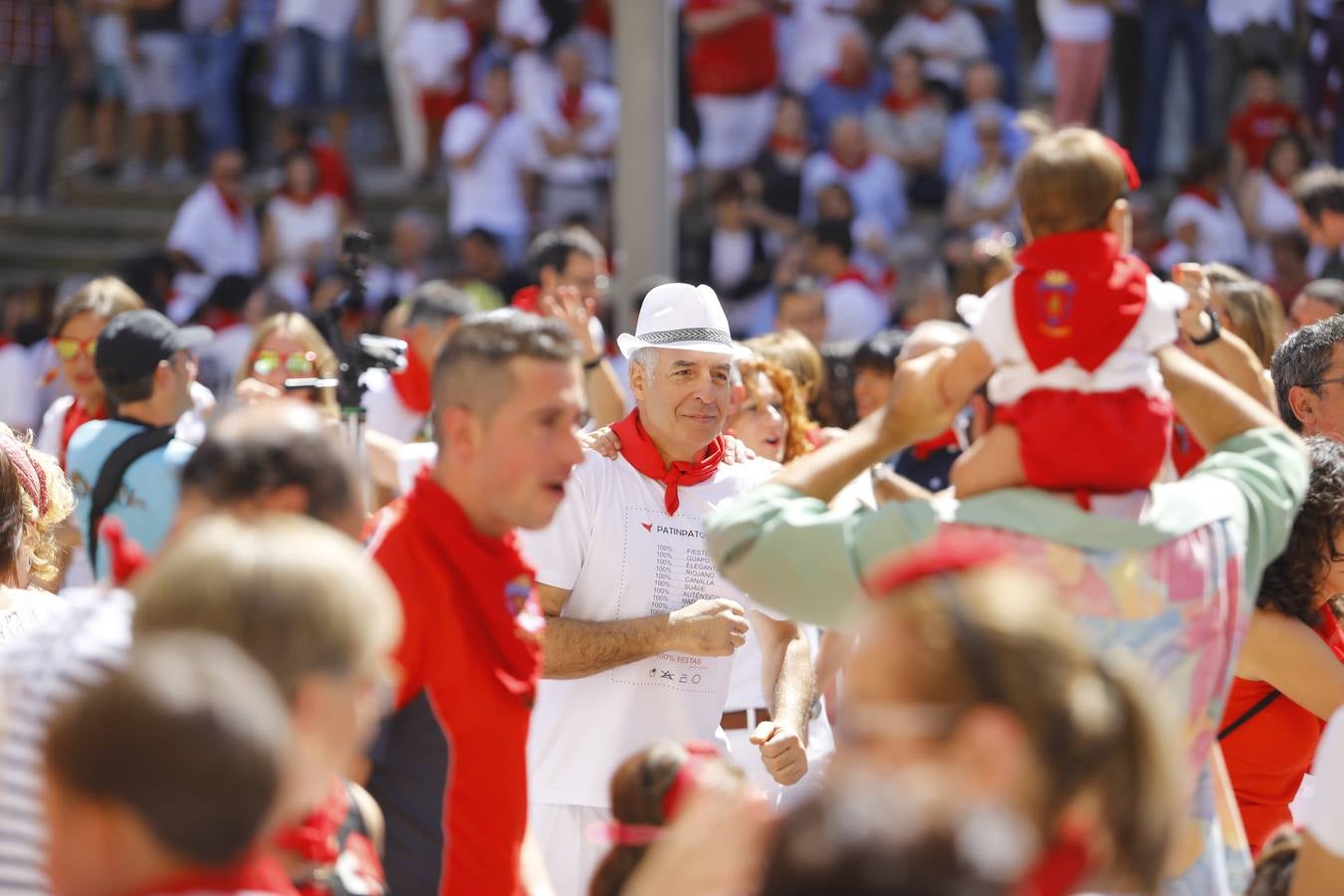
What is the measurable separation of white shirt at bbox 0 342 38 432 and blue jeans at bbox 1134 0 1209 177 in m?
7.29

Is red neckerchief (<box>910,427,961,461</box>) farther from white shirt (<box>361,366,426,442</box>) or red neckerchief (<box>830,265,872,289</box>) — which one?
red neckerchief (<box>830,265,872,289</box>)

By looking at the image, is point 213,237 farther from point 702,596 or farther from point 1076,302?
point 1076,302

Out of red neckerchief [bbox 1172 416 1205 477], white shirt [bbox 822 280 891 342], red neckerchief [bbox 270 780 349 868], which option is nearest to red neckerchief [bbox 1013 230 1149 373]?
red neckerchief [bbox 270 780 349 868]

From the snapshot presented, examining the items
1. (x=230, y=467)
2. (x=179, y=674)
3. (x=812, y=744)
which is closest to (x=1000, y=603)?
(x=179, y=674)

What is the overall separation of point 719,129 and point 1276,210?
3916mm

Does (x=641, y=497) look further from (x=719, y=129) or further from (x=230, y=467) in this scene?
(x=719, y=129)

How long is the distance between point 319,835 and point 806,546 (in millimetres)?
892

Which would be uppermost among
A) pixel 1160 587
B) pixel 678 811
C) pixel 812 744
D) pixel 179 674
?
pixel 179 674

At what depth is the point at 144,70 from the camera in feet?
46.1

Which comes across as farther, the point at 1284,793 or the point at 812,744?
the point at 812,744

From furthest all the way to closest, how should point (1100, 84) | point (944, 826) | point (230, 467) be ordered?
point (1100, 84)
point (230, 467)
point (944, 826)

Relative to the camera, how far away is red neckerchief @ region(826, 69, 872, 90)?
40.3 ft

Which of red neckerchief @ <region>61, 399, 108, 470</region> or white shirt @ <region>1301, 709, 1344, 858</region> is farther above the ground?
white shirt @ <region>1301, 709, 1344, 858</region>

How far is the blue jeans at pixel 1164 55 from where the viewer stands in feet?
38.9
